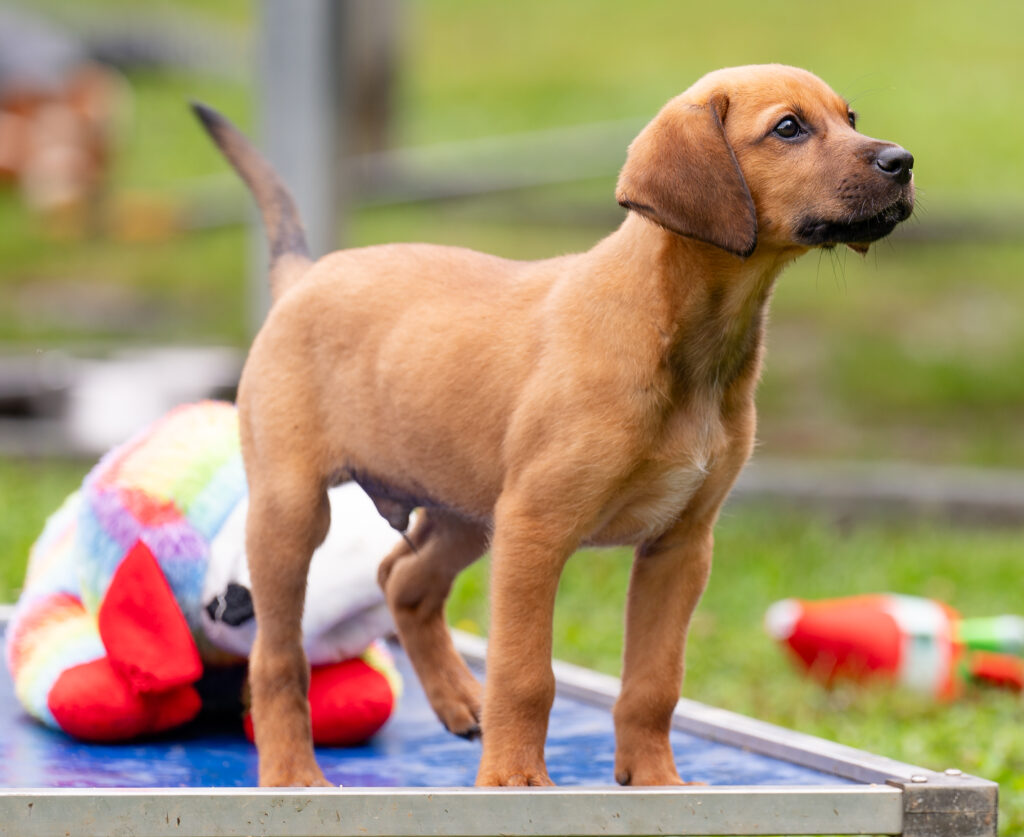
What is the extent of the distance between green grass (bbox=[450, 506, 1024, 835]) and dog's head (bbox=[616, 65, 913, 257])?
192 cm

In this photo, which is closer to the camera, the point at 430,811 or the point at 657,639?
the point at 430,811

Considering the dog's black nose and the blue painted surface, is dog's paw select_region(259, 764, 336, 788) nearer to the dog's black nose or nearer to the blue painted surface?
the blue painted surface

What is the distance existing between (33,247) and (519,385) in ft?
45.5

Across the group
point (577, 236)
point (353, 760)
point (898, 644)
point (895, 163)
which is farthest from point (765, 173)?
point (577, 236)

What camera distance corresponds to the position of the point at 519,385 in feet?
8.41

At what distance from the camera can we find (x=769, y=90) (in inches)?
96.3

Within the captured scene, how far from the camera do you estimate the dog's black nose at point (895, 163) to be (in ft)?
7.67

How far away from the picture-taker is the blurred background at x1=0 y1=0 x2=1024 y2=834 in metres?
6.04

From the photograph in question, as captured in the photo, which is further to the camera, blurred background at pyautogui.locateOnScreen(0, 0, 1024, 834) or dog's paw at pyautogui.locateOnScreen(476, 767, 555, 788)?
blurred background at pyautogui.locateOnScreen(0, 0, 1024, 834)

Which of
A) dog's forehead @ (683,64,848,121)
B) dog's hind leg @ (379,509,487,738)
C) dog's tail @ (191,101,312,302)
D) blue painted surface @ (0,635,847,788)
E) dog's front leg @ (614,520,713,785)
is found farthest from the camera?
dog's tail @ (191,101,312,302)

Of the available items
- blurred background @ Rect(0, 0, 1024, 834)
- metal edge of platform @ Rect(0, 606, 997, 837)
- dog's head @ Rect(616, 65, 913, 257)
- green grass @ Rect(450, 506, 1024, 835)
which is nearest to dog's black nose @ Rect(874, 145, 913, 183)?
dog's head @ Rect(616, 65, 913, 257)

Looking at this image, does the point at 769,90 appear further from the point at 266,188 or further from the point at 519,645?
the point at 266,188

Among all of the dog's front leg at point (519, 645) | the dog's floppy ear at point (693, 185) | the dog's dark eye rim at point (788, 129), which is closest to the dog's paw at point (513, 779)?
the dog's front leg at point (519, 645)

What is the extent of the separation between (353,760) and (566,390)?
1180 mm
